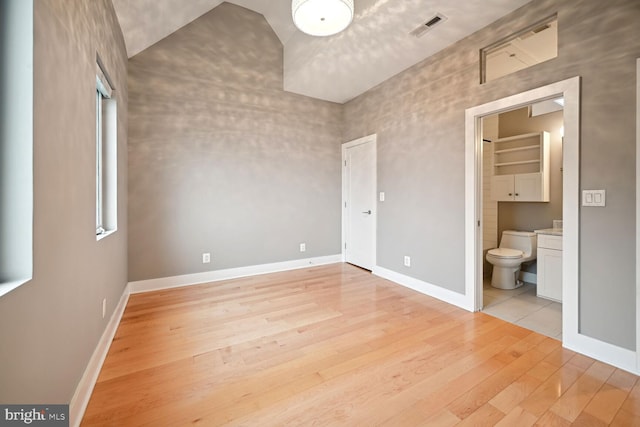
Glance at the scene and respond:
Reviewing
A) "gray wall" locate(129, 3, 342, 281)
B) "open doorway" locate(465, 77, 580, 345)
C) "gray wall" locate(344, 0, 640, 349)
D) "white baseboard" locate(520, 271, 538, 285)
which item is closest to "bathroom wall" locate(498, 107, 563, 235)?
"white baseboard" locate(520, 271, 538, 285)

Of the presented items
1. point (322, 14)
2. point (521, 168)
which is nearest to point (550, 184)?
point (521, 168)

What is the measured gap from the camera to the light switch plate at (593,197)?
1.89 meters

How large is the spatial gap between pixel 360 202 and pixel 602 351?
3.00 metres

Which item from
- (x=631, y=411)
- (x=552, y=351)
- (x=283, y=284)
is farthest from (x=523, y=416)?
(x=283, y=284)

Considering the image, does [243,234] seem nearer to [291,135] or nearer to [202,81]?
[291,135]

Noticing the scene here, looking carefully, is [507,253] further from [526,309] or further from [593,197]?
[593,197]

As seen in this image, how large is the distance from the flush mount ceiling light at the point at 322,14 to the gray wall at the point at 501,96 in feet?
4.60

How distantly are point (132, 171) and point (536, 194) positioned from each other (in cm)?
498

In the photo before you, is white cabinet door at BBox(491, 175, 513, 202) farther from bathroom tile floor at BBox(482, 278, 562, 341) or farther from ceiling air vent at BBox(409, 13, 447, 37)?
ceiling air vent at BBox(409, 13, 447, 37)

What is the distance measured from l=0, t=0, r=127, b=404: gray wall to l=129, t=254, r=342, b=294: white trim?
1463 mm

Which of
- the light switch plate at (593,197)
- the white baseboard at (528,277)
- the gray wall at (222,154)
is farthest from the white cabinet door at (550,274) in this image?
the gray wall at (222,154)

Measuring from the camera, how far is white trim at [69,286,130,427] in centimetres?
132

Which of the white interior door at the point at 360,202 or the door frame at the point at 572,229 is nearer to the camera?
the door frame at the point at 572,229

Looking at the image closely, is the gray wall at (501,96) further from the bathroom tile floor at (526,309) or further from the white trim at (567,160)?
the bathroom tile floor at (526,309)
